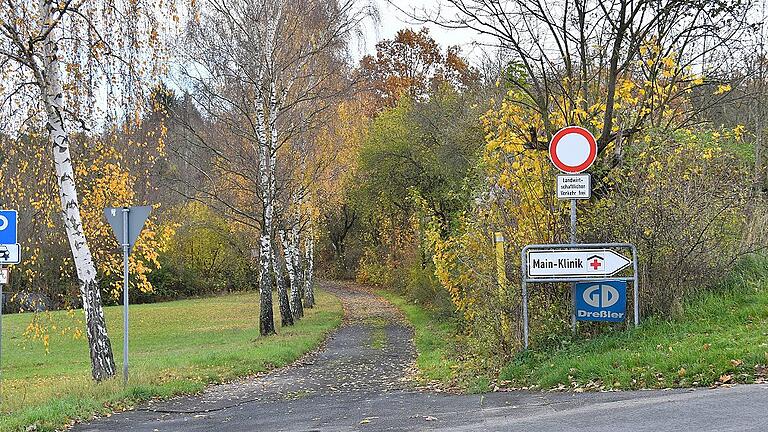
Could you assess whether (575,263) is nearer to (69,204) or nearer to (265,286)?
(69,204)

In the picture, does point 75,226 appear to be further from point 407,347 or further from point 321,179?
point 321,179

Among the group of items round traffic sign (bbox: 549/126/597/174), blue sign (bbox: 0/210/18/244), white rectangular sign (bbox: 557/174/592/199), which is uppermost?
round traffic sign (bbox: 549/126/597/174)

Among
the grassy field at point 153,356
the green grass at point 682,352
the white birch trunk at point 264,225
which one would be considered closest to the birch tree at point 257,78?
the white birch trunk at point 264,225

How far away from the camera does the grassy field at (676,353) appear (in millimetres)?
8664

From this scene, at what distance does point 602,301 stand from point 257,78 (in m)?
15.9

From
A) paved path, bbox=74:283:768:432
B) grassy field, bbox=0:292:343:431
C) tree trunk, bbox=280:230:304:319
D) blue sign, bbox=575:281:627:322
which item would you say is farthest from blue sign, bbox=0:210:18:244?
tree trunk, bbox=280:230:304:319

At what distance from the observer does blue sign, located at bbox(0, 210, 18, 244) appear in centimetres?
1164

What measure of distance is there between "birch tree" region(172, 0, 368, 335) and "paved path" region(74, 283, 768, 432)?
9.83 meters

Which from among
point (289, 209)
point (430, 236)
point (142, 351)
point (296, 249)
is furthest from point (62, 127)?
point (296, 249)

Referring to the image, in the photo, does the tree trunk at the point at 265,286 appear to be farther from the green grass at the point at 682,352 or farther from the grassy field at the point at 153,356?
the green grass at the point at 682,352

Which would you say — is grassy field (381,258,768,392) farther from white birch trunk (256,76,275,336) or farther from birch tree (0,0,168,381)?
white birch trunk (256,76,275,336)

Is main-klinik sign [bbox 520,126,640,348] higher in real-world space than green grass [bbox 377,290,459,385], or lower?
higher

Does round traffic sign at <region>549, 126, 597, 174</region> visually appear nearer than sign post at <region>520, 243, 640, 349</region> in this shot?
No

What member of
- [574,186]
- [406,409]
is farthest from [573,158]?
[406,409]
